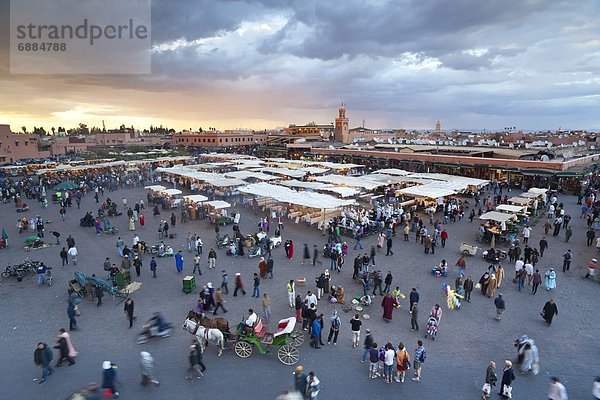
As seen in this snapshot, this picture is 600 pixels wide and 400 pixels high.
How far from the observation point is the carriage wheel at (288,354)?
298 inches

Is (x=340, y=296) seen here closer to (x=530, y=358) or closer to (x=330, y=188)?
(x=530, y=358)

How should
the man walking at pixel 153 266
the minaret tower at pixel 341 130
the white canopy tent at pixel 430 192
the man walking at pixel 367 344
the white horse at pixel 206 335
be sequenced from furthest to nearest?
the minaret tower at pixel 341 130, the white canopy tent at pixel 430 192, the man walking at pixel 153 266, the white horse at pixel 206 335, the man walking at pixel 367 344

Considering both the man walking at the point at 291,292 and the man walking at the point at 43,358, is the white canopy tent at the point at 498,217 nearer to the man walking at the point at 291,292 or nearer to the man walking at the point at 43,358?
the man walking at the point at 291,292

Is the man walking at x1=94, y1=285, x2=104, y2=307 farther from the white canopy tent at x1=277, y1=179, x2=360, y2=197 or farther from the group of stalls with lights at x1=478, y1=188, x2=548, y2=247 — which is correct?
the group of stalls with lights at x1=478, y1=188, x2=548, y2=247

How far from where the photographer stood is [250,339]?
785 cm

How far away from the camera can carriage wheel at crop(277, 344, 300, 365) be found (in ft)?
24.8

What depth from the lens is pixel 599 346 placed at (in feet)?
26.8

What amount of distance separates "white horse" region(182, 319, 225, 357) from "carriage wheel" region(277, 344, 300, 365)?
1325 millimetres

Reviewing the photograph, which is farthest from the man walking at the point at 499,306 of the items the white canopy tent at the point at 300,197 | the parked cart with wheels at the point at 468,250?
the white canopy tent at the point at 300,197

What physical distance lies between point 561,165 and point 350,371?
92.5 ft

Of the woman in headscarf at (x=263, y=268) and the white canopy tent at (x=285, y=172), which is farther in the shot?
the white canopy tent at (x=285, y=172)

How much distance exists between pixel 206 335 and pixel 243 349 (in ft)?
2.95

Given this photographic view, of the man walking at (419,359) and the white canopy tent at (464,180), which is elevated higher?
the white canopy tent at (464,180)

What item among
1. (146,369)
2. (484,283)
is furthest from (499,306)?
(146,369)
